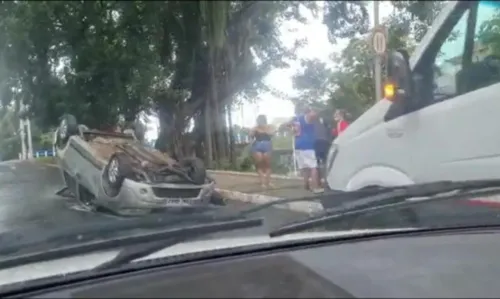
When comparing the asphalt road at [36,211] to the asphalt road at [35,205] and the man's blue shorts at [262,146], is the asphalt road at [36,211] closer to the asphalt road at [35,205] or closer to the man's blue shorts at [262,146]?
the asphalt road at [35,205]

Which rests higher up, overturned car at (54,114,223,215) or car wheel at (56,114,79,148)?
car wheel at (56,114,79,148)

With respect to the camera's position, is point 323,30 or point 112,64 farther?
point 323,30

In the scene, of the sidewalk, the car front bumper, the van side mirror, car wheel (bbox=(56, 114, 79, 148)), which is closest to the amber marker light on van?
the van side mirror

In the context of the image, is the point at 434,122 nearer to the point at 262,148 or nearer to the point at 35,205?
the point at 262,148

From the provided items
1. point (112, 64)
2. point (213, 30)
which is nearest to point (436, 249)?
point (213, 30)

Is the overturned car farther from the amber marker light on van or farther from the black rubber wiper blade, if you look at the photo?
the amber marker light on van

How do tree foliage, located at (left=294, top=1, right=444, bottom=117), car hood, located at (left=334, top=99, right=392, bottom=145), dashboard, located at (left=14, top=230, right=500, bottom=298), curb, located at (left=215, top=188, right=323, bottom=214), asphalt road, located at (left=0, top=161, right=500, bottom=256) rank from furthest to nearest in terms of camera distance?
car hood, located at (left=334, top=99, right=392, bottom=145), tree foliage, located at (left=294, top=1, right=444, bottom=117), curb, located at (left=215, top=188, right=323, bottom=214), asphalt road, located at (left=0, top=161, right=500, bottom=256), dashboard, located at (left=14, top=230, right=500, bottom=298)

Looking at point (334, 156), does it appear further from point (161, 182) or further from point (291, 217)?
point (161, 182)
